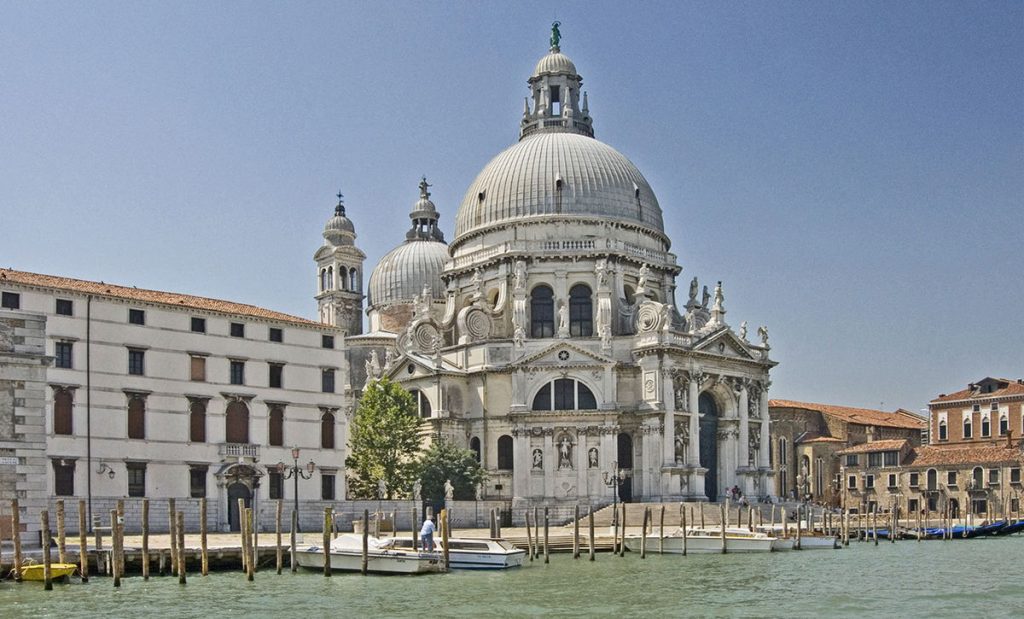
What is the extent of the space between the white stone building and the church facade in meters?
13.4

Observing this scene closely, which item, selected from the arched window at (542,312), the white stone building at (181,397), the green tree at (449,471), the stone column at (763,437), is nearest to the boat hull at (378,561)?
the white stone building at (181,397)

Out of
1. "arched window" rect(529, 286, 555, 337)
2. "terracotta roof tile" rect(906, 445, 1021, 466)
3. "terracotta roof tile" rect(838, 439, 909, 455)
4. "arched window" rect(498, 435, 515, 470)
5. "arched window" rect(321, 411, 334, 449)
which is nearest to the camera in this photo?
"arched window" rect(321, 411, 334, 449)

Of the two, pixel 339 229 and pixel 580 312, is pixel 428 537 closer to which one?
pixel 580 312

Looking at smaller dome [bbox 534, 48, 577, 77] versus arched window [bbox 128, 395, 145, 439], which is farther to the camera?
smaller dome [bbox 534, 48, 577, 77]

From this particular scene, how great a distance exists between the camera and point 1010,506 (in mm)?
63156

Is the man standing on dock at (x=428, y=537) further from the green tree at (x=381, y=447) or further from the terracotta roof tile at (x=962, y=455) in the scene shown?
the terracotta roof tile at (x=962, y=455)

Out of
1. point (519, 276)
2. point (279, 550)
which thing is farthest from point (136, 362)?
point (519, 276)

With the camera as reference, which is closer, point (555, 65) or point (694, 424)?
point (694, 424)

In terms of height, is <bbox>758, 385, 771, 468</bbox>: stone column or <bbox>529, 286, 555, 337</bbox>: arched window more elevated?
<bbox>529, 286, 555, 337</bbox>: arched window

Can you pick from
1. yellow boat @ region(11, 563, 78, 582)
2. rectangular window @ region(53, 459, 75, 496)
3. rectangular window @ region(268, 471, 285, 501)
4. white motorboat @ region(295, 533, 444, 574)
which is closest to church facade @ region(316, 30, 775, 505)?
rectangular window @ region(268, 471, 285, 501)

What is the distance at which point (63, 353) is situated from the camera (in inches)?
1532

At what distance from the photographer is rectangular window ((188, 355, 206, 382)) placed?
137 ft

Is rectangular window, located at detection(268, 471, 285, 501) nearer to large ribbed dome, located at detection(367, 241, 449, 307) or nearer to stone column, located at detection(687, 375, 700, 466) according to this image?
stone column, located at detection(687, 375, 700, 466)

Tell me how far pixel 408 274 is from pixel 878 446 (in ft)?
81.4
